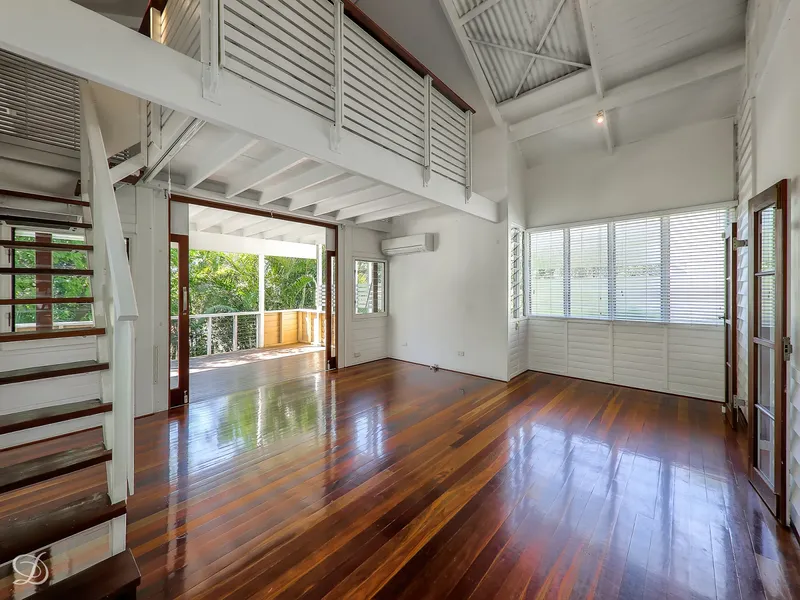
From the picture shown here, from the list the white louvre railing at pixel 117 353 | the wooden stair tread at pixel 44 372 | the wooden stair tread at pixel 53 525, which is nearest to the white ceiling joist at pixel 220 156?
the white louvre railing at pixel 117 353

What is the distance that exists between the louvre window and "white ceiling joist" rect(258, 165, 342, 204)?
3773mm

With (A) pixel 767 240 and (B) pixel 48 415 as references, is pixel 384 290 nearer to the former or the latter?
(A) pixel 767 240

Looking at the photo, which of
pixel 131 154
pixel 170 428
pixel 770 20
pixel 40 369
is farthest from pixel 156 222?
pixel 770 20

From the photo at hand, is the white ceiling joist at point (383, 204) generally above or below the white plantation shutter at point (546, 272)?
above

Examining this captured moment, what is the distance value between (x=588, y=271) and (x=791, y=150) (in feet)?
10.5

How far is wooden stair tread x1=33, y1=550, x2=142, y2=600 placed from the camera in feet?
4.92

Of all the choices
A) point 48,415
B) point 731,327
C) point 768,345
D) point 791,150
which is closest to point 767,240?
point 791,150

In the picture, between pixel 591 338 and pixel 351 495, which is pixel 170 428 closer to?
pixel 351 495

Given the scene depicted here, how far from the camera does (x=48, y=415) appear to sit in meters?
1.66

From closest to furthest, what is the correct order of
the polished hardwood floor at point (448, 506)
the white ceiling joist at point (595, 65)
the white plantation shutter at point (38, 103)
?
1. the polished hardwood floor at point (448, 506)
2. the white plantation shutter at point (38, 103)
3. the white ceiling joist at point (595, 65)

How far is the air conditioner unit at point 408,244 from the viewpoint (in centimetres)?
609

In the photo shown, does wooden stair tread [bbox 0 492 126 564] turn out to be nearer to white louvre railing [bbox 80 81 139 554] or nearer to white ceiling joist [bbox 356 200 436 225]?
white louvre railing [bbox 80 81 139 554]

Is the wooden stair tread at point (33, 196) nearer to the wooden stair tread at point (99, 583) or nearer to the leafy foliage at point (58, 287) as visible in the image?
the leafy foliage at point (58, 287)

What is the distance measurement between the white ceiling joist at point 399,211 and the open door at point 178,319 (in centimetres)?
271
